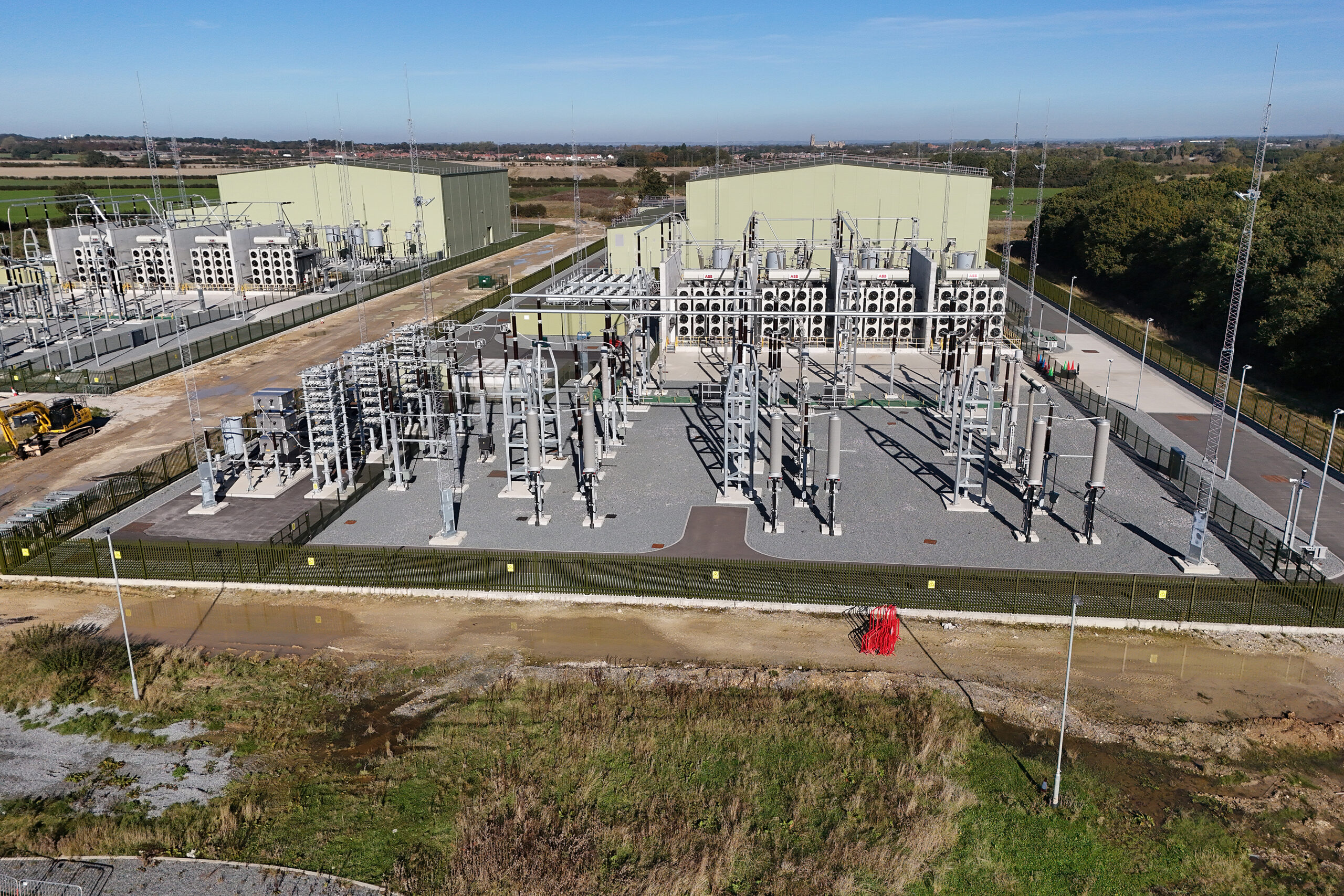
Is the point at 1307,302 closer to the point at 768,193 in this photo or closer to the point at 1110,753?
the point at 768,193

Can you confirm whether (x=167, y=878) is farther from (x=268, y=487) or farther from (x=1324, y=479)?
(x=1324, y=479)

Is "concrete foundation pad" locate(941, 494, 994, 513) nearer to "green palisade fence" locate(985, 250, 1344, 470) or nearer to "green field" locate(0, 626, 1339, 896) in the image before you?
"green field" locate(0, 626, 1339, 896)

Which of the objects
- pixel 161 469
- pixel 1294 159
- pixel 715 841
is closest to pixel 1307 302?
pixel 715 841

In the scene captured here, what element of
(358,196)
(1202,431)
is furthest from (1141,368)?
(358,196)

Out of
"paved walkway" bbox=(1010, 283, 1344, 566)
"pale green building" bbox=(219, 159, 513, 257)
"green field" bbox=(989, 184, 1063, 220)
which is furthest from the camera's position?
"green field" bbox=(989, 184, 1063, 220)

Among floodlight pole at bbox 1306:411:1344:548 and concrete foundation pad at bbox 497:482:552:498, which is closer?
floodlight pole at bbox 1306:411:1344:548

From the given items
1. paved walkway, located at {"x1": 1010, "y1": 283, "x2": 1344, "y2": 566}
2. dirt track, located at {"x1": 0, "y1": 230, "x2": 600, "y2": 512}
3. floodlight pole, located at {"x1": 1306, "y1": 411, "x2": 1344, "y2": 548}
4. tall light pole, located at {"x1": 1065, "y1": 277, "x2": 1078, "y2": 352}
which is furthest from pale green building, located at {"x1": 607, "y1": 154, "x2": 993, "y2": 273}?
floodlight pole, located at {"x1": 1306, "y1": 411, "x2": 1344, "y2": 548}
